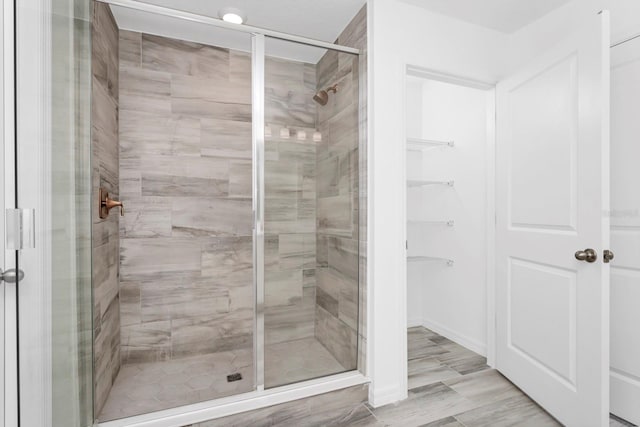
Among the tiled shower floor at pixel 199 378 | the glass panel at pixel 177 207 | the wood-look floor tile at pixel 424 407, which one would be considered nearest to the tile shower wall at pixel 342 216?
the tiled shower floor at pixel 199 378

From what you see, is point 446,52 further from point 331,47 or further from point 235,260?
point 235,260

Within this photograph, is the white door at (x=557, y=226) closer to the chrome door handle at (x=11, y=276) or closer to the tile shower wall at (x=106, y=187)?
the chrome door handle at (x=11, y=276)

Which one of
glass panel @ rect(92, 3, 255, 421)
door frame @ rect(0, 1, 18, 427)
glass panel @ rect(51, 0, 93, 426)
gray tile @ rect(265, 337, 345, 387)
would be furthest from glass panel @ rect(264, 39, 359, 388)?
door frame @ rect(0, 1, 18, 427)

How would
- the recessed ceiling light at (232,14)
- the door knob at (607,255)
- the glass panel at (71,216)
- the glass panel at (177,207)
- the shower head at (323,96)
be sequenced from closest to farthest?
1. the glass panel at (71,216)
2. the door knob at (607,255)
3. the shower head at (323,96)
4. the recessed ceiling light at (232,14)
5. the glass panel at (177,207)

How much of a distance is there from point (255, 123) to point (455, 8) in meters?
1.45

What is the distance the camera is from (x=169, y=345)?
7.73ft

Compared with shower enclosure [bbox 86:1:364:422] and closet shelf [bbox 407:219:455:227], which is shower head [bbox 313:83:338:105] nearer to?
shower enclosure [bbox 86:1:364:422]

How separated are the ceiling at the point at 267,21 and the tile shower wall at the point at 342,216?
147 millimetres

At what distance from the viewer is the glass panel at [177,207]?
2090mm

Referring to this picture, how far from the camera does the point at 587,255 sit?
5.04 feet

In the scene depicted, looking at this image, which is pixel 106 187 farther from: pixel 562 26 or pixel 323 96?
pixel 562 26

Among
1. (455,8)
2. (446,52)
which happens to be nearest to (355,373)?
(446,52)

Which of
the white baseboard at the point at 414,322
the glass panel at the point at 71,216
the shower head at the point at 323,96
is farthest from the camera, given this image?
the white baseboard at the point at 414,322

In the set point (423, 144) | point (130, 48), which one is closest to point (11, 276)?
point (130, 48)
